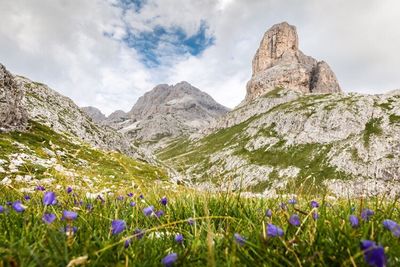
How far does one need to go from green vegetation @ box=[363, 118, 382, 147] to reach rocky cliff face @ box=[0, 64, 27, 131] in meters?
162

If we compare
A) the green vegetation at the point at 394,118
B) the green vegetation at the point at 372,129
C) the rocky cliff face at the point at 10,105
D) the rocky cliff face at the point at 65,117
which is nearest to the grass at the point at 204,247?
the rocky cliff face at the point at 10,105

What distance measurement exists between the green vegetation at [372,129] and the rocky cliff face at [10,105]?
161792 millimetres

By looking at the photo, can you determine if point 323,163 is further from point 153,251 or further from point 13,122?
point 153,251

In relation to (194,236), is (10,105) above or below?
above

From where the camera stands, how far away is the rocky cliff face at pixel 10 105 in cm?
4188

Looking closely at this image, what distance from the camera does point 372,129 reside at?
554 feet

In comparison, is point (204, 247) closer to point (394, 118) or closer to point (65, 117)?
point (65, 117)

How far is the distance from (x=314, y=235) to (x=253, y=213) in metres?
2.22

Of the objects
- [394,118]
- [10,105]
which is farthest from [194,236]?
[394,118]

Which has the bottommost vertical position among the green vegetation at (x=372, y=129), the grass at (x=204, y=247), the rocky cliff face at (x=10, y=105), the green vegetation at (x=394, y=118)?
the grass at (x=204, y=247)

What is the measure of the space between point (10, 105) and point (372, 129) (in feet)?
574

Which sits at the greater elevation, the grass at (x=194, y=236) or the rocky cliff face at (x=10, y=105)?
the rocky cliff face at (x=10, y=105)

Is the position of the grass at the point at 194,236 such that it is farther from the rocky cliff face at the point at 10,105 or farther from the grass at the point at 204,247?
the rocky cliff face at the point at 10,105

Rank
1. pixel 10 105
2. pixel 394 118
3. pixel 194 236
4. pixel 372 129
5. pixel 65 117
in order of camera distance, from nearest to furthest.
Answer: pixel 194 236, pixel 10 105, pixel 65 117, pixel 372 129, pixel 394 118
